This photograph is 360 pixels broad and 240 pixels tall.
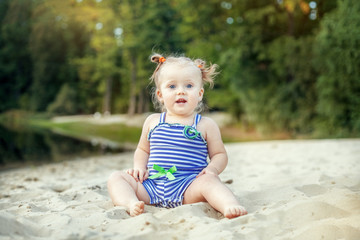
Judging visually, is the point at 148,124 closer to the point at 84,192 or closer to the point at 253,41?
the point at 84,192

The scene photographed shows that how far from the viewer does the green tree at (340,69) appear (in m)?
7.63

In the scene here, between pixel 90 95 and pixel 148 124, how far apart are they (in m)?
25.6

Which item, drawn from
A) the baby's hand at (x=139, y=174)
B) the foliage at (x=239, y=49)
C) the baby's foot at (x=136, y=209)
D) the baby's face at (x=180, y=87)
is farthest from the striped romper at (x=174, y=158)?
the foliage at (x=239, y=49)

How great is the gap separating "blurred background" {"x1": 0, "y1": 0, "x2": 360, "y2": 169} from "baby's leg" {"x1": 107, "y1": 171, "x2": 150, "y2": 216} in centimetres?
121

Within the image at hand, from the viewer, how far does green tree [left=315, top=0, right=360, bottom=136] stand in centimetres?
763

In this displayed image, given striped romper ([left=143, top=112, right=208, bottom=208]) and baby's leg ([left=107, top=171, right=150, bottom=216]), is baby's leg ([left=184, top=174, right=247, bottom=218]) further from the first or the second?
baby's leg ([left=107, top=171, right=150, bottom=216])

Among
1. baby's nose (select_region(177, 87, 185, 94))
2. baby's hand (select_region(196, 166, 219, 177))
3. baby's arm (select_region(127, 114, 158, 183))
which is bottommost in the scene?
baby's hand (select_region(196, 166, 219, 177))

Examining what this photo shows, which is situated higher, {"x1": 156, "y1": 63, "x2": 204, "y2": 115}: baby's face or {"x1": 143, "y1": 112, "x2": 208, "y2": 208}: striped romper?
{"x1": 156, "y1": 63, "x2": 204, "y2": 115}: baby's face

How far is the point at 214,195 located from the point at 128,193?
0.54 m

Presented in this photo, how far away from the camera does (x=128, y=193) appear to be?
2268 mm

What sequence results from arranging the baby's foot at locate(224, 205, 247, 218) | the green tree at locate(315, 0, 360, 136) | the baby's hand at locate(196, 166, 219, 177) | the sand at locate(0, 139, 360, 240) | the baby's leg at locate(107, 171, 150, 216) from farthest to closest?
the green tree at locate(315, 0, 360, 136) → the baby's hand at locate(196, 166, 219, 177) → the baby's leg at locate(107, 171, 150, 216) → the baby's foot at locate(224, 205, 247, 218) → the sand at locate(0, 139, 360, 240)

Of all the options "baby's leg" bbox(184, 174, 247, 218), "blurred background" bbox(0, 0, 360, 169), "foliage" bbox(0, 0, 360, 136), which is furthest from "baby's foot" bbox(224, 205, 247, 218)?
"blurred background" bbox(0, 0, 360, 169)

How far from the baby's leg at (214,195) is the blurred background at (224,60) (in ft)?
4.32

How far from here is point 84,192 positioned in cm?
276
